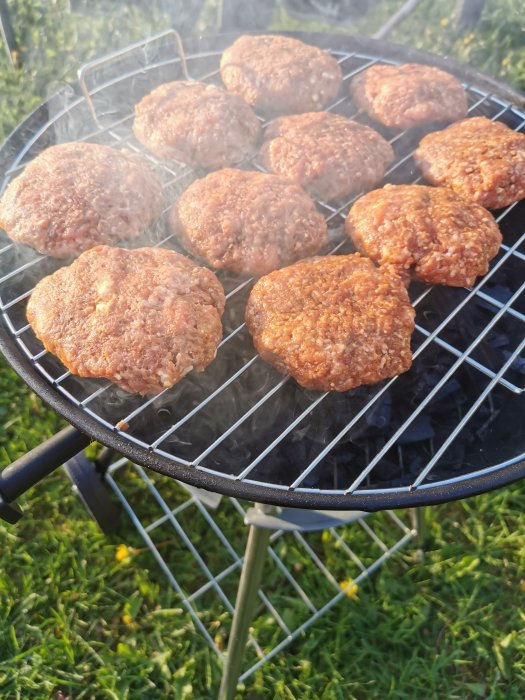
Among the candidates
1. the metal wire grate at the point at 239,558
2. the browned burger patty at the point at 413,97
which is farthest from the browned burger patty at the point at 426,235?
the metal wire grate at the point at 239,558

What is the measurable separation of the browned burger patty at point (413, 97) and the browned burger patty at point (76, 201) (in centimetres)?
137

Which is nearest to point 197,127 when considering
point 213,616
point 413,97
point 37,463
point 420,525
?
point 413,97

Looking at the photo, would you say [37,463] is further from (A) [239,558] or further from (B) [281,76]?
(B) [281,76]

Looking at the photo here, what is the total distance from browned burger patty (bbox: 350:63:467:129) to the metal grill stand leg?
7.51 feet

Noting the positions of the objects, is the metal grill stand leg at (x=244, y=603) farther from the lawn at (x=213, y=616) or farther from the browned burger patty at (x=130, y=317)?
the browned burger patty at (x=130, y=317)

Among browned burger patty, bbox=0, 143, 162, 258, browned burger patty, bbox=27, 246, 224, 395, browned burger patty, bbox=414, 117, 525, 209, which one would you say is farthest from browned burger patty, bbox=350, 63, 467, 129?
browned burger patty, bbox=27, 246, 224, 395

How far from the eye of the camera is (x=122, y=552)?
3471 mm

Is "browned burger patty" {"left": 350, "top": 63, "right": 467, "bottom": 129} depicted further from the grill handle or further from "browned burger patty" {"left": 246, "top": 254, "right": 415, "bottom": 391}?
the grill handle

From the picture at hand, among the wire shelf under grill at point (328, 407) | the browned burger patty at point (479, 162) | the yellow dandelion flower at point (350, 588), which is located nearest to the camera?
the wire shelf under grill at point (328, 407)

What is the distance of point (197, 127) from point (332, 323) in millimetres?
1366

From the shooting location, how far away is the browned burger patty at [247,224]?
2.63 m

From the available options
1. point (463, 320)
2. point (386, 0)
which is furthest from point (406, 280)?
point (386, 0)

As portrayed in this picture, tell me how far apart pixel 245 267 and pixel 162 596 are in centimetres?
193

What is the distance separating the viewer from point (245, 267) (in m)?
2.63
